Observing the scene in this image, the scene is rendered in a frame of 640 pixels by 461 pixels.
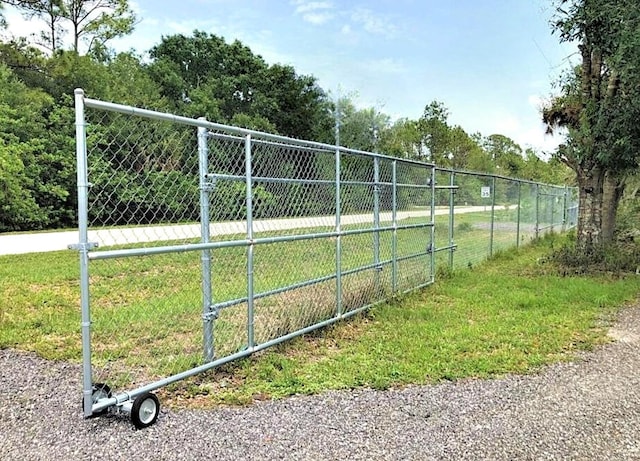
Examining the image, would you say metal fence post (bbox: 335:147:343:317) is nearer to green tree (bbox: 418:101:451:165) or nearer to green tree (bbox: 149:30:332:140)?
green tree (bbox: 149:30:332:140)

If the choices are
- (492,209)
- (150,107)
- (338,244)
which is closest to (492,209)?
(492,209)

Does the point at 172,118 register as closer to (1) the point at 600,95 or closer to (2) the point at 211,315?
(2) the point at 211,315

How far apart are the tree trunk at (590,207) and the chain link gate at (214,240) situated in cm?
393

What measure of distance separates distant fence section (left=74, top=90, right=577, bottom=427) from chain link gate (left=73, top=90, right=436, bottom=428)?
0.01 metres

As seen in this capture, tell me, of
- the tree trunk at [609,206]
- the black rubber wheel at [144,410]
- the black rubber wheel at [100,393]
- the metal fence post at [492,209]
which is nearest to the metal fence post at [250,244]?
the black rubber wheel at [144,410]

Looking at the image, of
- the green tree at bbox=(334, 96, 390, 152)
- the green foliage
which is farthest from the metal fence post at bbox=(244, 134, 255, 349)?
the green tree at bbox=(334, 96, 390, 152)

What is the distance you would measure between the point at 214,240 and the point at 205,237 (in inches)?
17.9

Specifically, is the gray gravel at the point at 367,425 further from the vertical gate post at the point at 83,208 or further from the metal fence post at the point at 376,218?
the metal fence post at the point at 376,218

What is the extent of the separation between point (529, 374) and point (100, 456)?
303 centimetres

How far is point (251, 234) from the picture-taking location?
3801 millimetres

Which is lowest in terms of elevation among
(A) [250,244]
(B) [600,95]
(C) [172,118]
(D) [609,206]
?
(A) [250,244]

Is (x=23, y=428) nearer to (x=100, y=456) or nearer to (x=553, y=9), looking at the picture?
(x=100, y=456)

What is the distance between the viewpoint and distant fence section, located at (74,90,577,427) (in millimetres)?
3168

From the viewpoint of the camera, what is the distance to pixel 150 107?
20828mm
